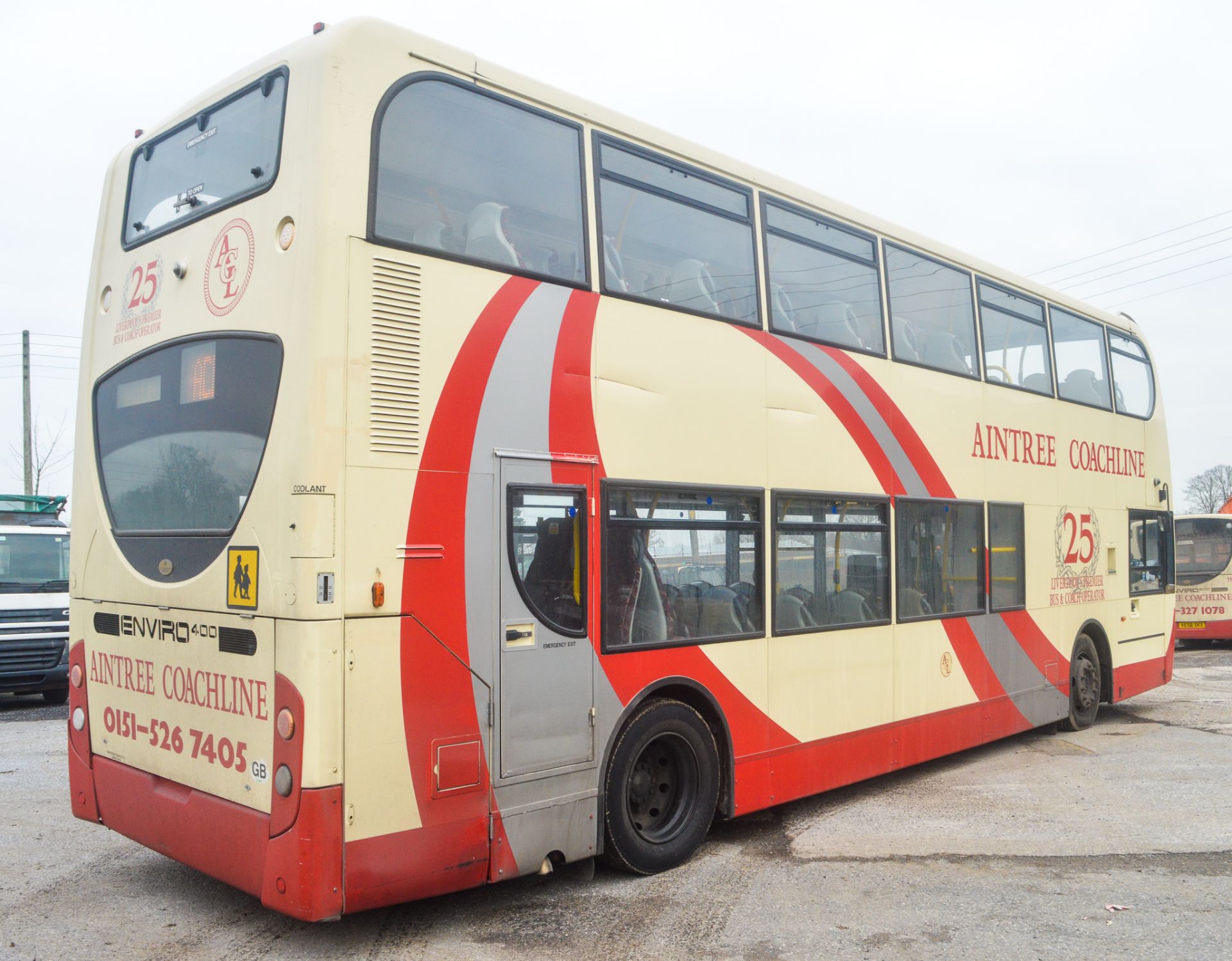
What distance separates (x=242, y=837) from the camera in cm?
463

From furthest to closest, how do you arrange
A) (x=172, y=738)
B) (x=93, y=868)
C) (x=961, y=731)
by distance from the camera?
(x=961, y=731)
(x=93, y=868)
(x=172, y=738)

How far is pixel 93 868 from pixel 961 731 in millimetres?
6469

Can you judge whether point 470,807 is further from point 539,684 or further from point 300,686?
point 300,686

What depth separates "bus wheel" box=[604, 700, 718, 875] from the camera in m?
5.73

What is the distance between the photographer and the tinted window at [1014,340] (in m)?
9.38

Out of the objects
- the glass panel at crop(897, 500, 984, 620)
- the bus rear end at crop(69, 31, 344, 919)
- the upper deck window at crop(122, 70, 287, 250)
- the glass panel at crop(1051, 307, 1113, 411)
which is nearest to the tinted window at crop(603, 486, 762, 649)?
the bus rear end at crop(69, 31, 344, 919)

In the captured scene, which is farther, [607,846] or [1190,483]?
[1190,483]

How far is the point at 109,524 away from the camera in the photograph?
5617mm

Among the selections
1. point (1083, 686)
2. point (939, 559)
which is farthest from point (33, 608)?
point (1083, 686)

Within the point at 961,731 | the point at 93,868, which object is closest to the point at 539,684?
the point at 93,868

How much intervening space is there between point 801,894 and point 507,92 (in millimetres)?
→ 4506

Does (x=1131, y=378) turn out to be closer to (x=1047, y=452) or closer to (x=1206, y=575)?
(x=1047, y=452)

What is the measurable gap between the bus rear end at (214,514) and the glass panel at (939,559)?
502 cm

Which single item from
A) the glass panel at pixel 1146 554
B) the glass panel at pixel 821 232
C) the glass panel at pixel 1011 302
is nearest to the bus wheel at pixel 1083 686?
the glass panel at pixel 1146 554
